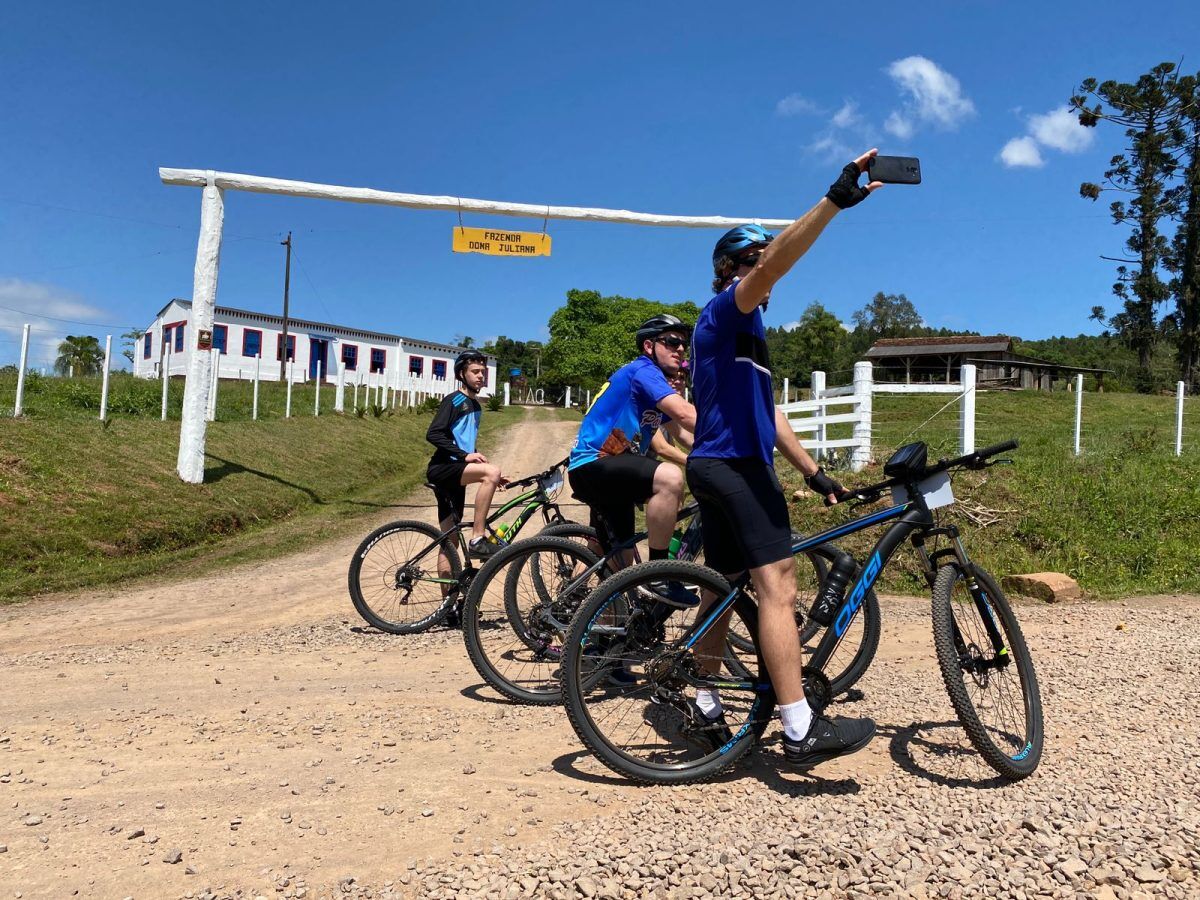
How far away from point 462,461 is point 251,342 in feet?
148

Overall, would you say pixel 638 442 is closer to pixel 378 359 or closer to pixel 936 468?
pixel 936 468

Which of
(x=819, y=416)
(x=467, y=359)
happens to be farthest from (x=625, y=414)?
(x=819, y=416)

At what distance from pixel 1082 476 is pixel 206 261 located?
12.6 m

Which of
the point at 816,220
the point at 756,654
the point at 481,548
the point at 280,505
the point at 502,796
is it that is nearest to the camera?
the point at 816,220

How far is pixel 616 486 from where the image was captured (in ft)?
13.6

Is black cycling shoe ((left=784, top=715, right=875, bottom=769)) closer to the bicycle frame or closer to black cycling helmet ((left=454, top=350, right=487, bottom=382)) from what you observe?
the bicycle frame

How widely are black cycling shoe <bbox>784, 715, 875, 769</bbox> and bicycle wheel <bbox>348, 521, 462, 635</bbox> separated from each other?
3242mm

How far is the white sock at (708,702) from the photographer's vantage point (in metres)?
3.12

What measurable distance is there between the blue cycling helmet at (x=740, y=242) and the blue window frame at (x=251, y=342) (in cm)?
4717

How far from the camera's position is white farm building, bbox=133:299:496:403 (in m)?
44.3

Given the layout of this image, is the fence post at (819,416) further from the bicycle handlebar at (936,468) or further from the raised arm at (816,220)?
the raised arm at (816,220)

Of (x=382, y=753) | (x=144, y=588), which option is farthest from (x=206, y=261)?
(x=382, y=753)

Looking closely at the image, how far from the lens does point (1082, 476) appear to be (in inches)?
387

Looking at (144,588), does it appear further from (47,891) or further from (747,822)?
(747,822)
